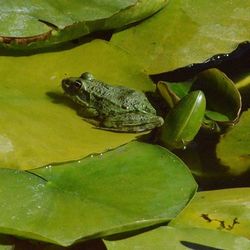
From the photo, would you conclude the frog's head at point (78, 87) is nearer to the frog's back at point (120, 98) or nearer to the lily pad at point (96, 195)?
the frog's back at point (120, 98)

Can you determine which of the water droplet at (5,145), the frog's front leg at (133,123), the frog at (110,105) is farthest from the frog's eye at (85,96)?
the water droplet at (5,145)

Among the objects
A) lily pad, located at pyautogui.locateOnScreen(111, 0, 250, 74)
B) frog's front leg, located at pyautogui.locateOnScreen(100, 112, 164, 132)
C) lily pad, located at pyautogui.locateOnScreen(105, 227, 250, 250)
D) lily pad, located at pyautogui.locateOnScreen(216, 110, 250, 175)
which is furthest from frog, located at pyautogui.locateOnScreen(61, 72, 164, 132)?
lily pad, located at pyautogui.locateOnScreen(105, 227, 250, 250)

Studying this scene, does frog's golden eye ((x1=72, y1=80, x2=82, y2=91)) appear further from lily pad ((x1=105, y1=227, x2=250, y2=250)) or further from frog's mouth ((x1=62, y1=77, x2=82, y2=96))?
lily pad ((x1=105, y1=227, x2=250, y2=250))

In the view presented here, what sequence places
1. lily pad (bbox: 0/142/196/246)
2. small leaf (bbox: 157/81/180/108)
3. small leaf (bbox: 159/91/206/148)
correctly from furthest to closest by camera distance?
small leaf (bbox: 157/81/180/108) → small leaf (bbox: 159/91/206/148) → lily pad (bbox: 0/142/196/246)

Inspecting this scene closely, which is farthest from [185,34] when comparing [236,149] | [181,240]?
[181,240]

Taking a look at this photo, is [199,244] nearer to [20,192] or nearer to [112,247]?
[112,247]

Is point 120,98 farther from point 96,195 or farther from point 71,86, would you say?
point 96,195
